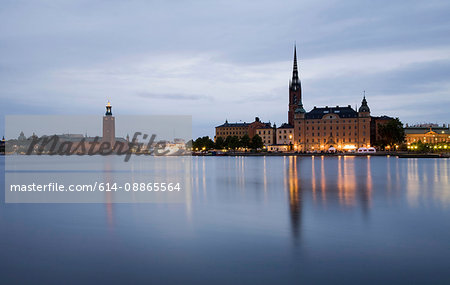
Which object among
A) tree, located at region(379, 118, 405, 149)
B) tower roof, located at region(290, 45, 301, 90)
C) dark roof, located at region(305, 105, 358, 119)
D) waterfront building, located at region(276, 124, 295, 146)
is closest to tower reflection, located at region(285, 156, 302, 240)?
tree, located at region(379, 118, 405, 149)

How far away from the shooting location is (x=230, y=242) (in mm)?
14445

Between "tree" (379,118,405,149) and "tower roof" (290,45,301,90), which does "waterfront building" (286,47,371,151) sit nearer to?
"tree" (379,118,405,149)

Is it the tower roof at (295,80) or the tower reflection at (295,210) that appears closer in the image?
the tower reflection at (295,210)

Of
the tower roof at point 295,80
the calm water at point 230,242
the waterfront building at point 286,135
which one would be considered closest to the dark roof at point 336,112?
the waterfront building at point 286,135

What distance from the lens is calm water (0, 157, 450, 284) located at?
35.6ft

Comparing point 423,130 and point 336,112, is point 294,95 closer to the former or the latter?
point 336,112

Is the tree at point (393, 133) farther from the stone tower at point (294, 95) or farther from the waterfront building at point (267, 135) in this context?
the waterfront building at point (267, 135)

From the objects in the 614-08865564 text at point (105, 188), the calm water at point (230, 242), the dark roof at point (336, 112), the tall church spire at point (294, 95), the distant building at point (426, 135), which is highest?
the tall church spire at point (294, 95)

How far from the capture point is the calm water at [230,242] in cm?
1086

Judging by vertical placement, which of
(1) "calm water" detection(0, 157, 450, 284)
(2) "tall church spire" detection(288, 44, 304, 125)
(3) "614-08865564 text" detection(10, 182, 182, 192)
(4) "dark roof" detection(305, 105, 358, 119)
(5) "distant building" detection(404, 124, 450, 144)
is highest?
(2) "tall church spire" detection(288, 44, 304, 125)

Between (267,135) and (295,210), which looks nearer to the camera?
(295,210)

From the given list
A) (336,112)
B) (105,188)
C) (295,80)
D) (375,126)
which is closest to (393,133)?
(375,126)

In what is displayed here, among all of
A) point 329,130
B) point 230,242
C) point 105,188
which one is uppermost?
point 329,130

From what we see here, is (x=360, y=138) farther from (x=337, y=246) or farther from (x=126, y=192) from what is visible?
(x=337, y=246)
